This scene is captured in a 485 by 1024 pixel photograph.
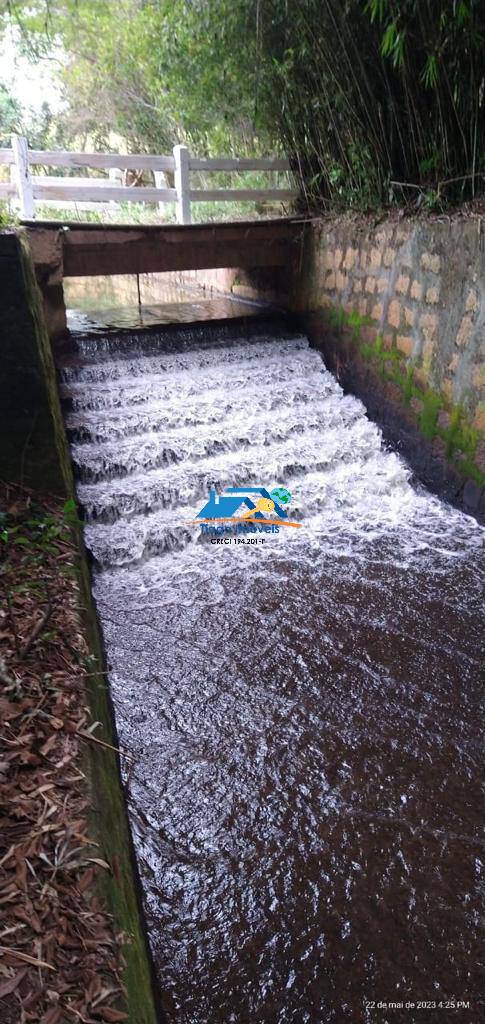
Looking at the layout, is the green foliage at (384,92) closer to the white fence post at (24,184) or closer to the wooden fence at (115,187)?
the wooden fence at (115,187)

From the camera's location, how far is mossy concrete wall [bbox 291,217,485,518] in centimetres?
466

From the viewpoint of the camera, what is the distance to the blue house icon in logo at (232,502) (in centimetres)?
470

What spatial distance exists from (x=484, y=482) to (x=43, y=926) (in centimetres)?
417

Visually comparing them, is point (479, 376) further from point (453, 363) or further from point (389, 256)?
point (389, 256)

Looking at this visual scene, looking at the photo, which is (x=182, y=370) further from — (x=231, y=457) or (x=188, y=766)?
(x=188, y=766)

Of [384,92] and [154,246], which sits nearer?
[384,92]

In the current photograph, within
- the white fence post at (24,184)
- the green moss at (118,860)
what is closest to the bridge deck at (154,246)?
the white fence post at (24,184)

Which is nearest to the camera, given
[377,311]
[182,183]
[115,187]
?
[377,311]

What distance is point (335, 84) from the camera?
215 inches

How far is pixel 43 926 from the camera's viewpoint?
1.40 meters

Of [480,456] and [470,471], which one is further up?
[480,456]

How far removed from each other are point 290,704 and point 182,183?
5.94 meters

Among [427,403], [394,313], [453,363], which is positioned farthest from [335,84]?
[427,403]

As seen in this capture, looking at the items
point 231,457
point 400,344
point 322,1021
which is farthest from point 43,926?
point 400,344
